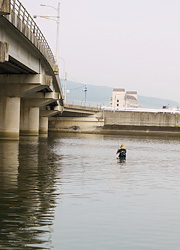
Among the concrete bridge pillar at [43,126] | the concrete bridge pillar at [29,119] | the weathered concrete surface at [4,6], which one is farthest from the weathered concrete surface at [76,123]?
the weathered concrete surface at [4,6]

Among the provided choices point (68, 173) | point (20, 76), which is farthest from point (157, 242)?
point (20, 76)

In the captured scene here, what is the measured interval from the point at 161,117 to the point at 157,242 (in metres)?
107

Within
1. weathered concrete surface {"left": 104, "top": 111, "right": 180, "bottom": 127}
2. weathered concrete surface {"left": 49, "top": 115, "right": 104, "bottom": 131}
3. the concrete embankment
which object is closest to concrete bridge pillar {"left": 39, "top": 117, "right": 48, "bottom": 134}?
weathered concrete surface {"left": 49, "top": 115, "right": 104, "bottom": 131}

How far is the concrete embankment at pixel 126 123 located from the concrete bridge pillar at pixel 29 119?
3753 cm

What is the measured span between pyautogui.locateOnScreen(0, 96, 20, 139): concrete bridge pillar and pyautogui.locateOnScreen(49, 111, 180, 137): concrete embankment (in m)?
59.6

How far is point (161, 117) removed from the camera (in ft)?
380

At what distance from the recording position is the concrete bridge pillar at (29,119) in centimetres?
7431

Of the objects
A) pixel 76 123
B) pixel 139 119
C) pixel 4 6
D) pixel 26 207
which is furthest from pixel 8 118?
pixel 139 119

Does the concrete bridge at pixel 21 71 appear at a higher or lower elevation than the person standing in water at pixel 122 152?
higher

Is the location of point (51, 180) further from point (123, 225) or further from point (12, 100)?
point (12, 100)

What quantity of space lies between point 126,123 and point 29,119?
44.0 meters

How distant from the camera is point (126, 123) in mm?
115000

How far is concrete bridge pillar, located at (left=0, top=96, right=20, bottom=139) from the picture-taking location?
52.6 meters

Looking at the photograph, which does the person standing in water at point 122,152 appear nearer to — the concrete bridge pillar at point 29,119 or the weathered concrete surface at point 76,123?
the concrete bridge pillar at point 29,119
